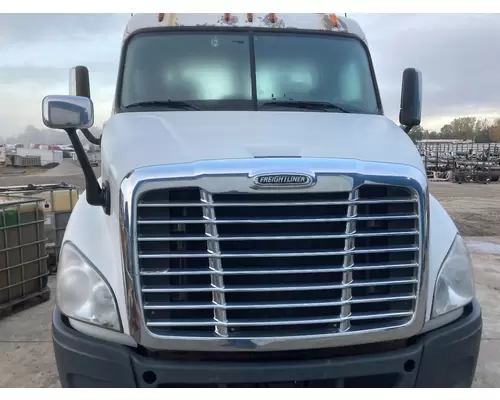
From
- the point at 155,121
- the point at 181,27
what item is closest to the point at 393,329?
the point at 155,121

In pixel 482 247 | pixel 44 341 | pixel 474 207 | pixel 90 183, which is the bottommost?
pixel 474 207

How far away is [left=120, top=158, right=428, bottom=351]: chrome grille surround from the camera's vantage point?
2.42m

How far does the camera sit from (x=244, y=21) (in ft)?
14.0

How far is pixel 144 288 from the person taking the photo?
2506 millimetres

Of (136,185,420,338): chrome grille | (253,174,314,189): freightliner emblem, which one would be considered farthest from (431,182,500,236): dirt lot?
(253,174,314,189): freightliner emblem

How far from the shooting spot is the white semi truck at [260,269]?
8.13 ft

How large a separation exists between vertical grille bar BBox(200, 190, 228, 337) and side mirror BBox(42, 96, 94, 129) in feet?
3.35

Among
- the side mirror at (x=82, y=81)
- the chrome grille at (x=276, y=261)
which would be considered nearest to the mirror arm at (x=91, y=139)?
the side mirror at (x=82, y=81)

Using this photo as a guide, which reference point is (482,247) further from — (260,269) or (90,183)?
(90,183)

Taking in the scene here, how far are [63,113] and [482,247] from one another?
8773 millimetres

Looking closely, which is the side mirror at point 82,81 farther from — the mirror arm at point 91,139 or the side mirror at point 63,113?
the side mirror at point 63,113

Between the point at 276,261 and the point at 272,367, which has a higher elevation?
the point at 276,261

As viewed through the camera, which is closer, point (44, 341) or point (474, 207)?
point (44, 341)

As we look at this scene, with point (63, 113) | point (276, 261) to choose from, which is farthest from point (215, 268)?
point (63, 113)
